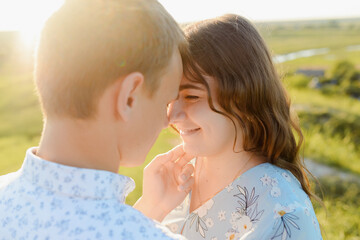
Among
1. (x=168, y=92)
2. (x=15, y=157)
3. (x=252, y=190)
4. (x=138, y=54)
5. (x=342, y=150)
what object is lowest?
(x=342, y=150)

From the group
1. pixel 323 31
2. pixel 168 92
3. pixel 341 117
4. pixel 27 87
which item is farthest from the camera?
pixel 323 31

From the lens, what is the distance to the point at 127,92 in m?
1.49

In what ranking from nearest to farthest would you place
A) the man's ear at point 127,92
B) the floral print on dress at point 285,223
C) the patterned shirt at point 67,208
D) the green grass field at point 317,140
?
the patterned shirt at point 67,208
the man's ear at point 127,92
the floral print on dress at point 285,223
the green grass field at point 317,140

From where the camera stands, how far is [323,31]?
228 ft

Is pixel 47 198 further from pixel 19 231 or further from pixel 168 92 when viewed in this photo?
pixel 168 92

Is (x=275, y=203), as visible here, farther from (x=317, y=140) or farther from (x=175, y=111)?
(x=317, y=140)

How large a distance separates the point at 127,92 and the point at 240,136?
127 centimetres

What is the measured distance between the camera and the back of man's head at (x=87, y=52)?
1.44m

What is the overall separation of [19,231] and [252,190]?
58.0 inches

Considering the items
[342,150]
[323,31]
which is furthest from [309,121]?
[323,31]

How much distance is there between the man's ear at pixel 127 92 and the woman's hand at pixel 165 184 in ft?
4.01

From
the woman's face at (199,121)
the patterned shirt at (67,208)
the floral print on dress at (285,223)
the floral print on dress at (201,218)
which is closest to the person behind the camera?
the patterned shirt at (67,208)

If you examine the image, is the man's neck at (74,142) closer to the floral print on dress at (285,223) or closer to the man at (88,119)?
the man at (88,119)

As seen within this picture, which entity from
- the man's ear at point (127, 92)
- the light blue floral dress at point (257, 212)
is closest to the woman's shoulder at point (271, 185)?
the light blue floral dress at point (257, 212)
